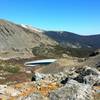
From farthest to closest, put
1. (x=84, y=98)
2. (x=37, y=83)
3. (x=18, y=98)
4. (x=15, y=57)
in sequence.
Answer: (x=15, y=57)
(x=37, y=83)
(x=18, y=98)
(x=84, y=98)

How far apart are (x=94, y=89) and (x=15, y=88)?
16.2 feet

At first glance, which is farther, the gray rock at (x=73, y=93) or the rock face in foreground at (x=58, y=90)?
the rock face in foreground at (x=58, y=90)

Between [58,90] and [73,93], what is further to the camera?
[58,90]

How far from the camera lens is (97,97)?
14031mm

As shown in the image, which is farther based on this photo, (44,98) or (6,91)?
(6,91)

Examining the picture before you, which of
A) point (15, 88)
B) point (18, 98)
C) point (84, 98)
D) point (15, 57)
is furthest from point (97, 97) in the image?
point (15, 57)

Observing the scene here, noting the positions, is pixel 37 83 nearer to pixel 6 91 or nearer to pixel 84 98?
pixel 6 91

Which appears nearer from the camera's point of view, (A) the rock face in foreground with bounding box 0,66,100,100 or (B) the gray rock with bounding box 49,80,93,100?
(B) the gray rock with bounding box 49,80,93,100

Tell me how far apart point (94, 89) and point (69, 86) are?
1681mm

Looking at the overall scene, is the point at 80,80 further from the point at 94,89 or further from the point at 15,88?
the point at 15,88

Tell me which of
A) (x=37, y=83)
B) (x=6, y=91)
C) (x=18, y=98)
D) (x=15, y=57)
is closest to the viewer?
(x=18, y=98)

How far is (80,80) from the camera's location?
56.4 feet

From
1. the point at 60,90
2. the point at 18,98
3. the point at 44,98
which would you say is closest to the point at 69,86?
the point at 60,90

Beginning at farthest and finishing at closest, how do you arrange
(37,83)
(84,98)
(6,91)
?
(37,83)
(6,91)
(84,98)
